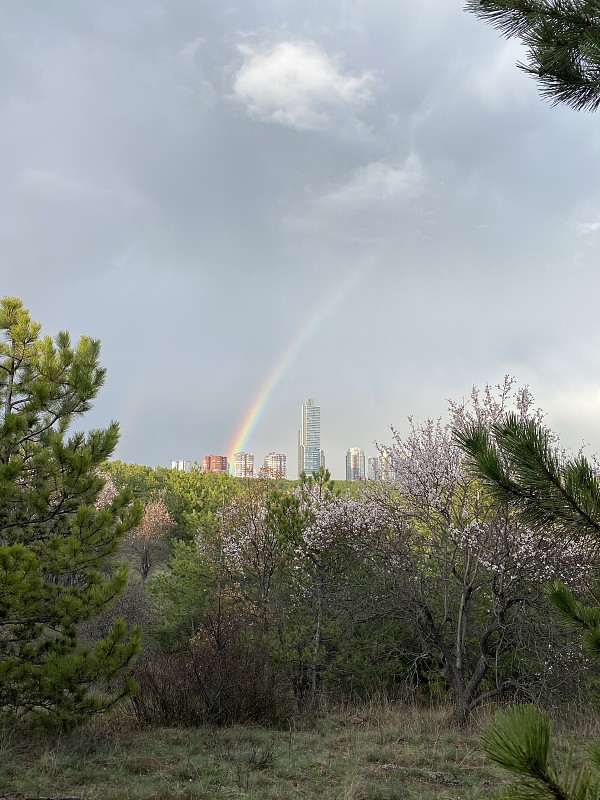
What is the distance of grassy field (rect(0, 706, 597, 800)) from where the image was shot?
220 inches

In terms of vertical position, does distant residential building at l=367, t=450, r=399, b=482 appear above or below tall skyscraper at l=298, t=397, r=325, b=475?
below

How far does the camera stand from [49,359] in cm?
792

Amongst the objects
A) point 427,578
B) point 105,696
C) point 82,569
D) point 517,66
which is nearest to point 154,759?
point 105,696

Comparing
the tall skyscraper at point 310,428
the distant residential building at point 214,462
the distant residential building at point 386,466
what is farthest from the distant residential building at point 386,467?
the tall skyscraper at point 310,428

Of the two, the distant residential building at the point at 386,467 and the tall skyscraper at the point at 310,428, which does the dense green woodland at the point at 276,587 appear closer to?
the distant residential building at the point at 386,467

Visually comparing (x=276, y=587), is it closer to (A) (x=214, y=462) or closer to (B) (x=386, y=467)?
(B) (x=386, y=467)

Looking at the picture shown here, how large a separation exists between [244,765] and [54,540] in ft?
11.5

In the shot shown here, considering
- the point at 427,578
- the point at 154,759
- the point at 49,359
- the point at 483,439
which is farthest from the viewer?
the point at 427,578

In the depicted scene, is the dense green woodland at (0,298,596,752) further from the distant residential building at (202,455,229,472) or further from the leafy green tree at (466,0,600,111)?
the distant residential building at (202,455,229,472)

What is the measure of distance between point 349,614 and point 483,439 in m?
9.69

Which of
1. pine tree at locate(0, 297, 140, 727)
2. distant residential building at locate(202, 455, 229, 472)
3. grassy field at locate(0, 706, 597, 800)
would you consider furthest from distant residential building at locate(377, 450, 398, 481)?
distant residential building at locate(202, 455, 229, 472)

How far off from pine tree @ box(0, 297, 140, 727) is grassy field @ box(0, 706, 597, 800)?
2.19 ft

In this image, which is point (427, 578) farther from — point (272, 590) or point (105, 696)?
point (105, 696)

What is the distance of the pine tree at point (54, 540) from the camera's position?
6828 millimetres
